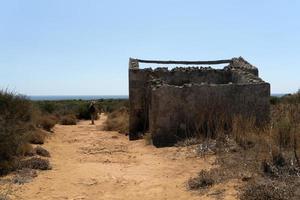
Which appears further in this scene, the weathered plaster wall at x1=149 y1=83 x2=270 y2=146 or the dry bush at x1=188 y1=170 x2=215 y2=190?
the weathered plaster wall at x1=149 y1=83 x2=270 y2=146

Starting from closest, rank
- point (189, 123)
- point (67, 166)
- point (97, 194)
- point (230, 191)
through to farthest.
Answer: point (230, 191), point (97, 194), point (67, 166), point (189, 123)

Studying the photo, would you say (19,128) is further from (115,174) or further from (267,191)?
(267,191)

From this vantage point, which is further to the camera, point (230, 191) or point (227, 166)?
point (227, 166)

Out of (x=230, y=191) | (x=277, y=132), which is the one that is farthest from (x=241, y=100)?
(x=230, y=191)

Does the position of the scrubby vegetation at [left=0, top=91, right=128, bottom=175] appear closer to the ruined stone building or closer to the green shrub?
the green shrub

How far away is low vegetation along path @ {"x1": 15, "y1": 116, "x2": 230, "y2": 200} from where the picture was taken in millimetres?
8359

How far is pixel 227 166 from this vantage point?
9.34 m

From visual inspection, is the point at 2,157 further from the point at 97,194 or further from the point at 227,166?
the point at 227,166

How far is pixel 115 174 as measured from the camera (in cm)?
1014

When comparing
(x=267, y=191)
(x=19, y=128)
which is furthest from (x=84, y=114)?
(x=267, y=191)

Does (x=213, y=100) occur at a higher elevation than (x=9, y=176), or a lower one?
Result: higher

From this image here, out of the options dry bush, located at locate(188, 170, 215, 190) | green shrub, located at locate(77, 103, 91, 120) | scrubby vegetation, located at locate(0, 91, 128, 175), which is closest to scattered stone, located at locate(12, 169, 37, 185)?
scrubby vegetation, located at locate(0, 91, 128, 175)

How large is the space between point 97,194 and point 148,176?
5.71 ft

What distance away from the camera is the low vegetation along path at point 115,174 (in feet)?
27.4
